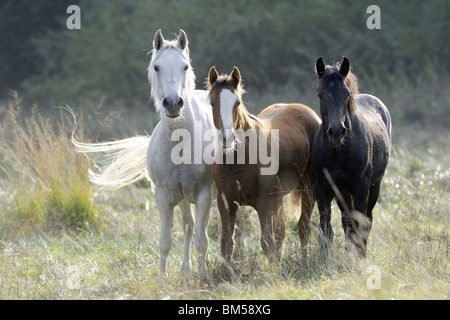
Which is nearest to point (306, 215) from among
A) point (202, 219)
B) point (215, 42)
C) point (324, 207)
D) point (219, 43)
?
point (324, 207)

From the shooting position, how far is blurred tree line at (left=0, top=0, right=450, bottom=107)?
A: 711 inches

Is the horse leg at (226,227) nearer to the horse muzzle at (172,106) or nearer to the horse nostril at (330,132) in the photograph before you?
the horse muzzle at (172,106)

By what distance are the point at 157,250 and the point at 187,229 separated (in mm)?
794

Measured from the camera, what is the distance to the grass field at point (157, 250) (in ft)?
15.0

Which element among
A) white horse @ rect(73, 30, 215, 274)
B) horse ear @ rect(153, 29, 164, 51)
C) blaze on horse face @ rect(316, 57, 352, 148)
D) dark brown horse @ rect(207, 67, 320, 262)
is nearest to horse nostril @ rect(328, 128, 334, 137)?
blaze on horse face @ rect(316, 57, 352, 148)

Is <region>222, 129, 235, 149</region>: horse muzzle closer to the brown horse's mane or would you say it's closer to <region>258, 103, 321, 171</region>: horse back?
the brown horse's mane

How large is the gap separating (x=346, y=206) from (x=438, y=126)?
30.6 ft

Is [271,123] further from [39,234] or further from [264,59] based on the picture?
[264,59]

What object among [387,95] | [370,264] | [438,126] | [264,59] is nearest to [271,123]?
[370,264]

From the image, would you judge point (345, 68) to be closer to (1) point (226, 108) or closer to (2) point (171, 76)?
(1) point (226, 108)

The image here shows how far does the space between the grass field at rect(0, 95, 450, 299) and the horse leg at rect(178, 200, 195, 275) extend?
18 cm

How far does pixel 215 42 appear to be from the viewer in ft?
66.5

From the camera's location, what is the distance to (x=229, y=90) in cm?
488
